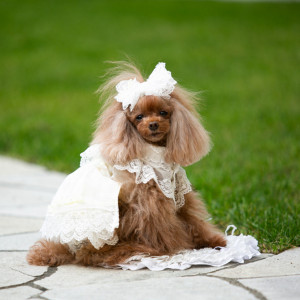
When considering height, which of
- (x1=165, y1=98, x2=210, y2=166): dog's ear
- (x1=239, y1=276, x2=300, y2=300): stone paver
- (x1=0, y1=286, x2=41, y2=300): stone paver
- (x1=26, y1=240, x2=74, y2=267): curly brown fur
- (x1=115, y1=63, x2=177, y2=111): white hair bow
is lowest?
(x1=239, y1=276, x2=300, y2=300): stone paver

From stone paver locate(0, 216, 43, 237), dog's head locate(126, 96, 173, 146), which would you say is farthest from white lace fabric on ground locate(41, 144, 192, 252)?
stone paver locate(0, 216, 43, 237)

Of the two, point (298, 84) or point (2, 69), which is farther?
point (2, 69)

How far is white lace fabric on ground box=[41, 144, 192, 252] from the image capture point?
3188mm

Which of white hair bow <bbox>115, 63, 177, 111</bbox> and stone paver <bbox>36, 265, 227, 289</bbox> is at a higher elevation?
white hair bow <bbox>115, 63, 177, 111</bbox>

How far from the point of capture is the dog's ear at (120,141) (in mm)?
3200

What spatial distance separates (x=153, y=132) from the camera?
319 cm

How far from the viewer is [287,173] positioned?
5688 millimetres

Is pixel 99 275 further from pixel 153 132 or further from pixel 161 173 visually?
pixel 153 132

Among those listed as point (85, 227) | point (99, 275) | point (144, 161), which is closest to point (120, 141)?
point (144, 161)

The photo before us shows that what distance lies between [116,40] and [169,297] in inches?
495

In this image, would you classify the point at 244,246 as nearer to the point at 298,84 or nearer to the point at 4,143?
the point at 4,143

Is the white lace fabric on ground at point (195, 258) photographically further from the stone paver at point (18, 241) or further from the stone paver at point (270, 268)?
the stone paver at point (18, 241)

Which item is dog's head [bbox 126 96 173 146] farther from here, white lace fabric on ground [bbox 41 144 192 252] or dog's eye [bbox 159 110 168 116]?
white lace fabric on ground [bbox 41 144 192 252]

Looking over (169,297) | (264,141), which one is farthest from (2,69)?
(169,297)
